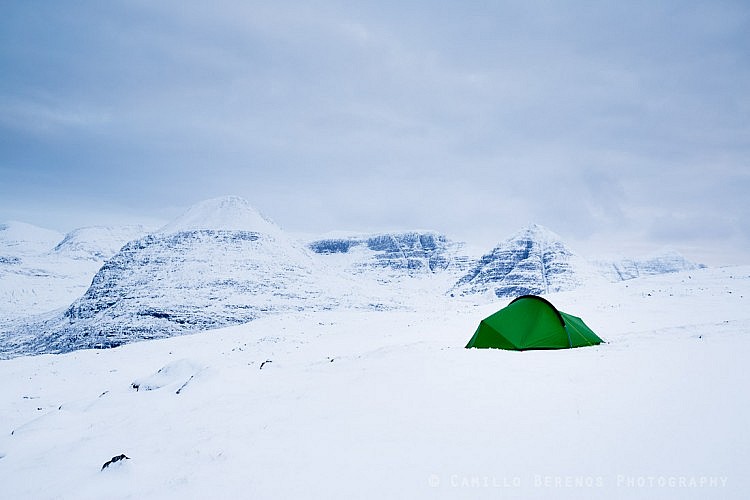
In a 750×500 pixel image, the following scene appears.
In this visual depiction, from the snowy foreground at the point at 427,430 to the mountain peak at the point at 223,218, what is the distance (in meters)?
Answer: 131

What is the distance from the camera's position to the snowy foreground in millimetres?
4945

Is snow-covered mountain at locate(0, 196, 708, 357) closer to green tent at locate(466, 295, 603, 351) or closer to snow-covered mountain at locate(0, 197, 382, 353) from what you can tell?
snow-covered mountain at locate(0, 197, 382, 353)

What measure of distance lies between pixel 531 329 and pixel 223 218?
14197 cm

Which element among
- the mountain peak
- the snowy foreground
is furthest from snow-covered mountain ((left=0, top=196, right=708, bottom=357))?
the snowy foreground

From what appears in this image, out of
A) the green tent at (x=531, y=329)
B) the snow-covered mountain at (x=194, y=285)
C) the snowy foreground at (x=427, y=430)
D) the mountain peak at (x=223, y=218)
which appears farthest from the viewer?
the mountain peak at (x=223, y=218)

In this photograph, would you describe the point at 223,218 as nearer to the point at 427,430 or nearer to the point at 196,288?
the point at 196,288

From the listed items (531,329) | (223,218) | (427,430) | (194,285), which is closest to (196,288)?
(194,285)

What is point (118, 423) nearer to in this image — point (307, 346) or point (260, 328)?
point (307, 346)

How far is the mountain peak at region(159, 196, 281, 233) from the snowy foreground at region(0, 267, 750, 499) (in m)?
131

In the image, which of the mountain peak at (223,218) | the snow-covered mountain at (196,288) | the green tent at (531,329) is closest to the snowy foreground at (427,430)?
the green tent at (531,329)

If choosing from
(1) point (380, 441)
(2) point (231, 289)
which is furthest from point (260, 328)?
(2) point (231, 289)

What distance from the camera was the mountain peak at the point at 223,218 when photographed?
450 feet

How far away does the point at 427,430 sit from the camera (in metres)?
6.39

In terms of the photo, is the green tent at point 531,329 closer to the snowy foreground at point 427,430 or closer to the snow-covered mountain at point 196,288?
the snowy foreground at point 427,430
